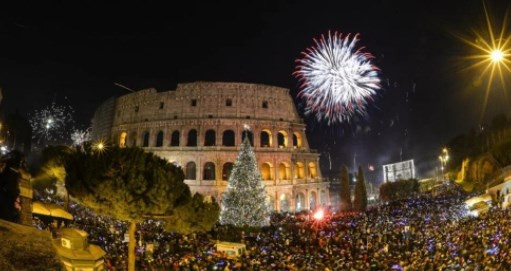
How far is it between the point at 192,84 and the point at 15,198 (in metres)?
29.2

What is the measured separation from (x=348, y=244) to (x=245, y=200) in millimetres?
8105

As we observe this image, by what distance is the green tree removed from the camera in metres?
12.4

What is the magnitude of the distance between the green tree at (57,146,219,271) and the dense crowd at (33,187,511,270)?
2.06m

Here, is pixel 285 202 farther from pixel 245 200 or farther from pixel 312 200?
pixel 245 200

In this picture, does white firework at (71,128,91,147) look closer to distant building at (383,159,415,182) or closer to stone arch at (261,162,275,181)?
stone arch at (261,162,275,181)

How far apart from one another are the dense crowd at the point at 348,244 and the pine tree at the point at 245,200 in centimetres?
124

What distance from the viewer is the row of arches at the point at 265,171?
36.8 m

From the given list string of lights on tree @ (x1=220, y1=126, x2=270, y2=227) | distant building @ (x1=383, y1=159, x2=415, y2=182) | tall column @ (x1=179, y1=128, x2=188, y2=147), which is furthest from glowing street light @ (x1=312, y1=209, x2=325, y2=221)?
distant building @ (x1=383, y1=159, x2=415, y2=182)

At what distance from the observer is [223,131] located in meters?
36.2

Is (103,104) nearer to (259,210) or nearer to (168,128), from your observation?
(168,128)

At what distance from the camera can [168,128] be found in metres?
36.7

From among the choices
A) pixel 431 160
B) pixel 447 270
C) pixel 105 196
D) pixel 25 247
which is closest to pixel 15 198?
pixel 105 196

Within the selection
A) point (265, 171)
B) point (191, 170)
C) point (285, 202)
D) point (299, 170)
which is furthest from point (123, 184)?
point (299, 170)

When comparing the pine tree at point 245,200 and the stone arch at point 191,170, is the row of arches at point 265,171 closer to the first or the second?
the stone arch at point 191,170
